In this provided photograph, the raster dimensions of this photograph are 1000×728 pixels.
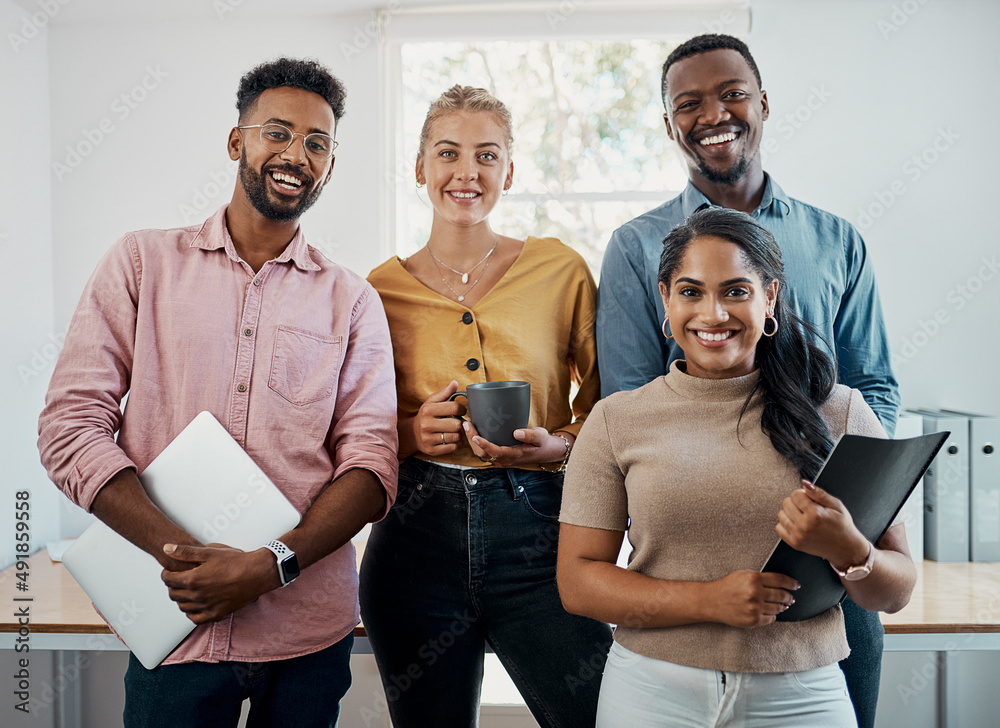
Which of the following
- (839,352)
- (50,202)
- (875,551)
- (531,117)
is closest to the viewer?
(875,551)

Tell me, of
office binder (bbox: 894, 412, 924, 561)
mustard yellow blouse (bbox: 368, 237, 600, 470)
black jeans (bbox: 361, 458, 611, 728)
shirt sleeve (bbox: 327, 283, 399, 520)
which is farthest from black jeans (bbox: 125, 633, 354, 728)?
office binder (bbox: 894, 412, 924, 561)

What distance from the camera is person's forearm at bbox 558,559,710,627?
1051 millimetres

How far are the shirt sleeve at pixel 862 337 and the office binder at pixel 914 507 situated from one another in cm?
91

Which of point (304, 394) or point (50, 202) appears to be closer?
point (304, 394)

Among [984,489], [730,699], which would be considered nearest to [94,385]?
[730,699]

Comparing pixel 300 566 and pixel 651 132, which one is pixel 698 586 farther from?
pixel 651 132

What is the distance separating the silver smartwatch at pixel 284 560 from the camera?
1177 millimetres

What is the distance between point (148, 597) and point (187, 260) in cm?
59

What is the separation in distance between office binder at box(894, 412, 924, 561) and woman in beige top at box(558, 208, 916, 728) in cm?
130

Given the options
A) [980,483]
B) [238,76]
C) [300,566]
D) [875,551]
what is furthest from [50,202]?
[980,483]

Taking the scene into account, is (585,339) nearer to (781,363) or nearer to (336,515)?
(781,363)

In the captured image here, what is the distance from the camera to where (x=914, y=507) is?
229 centimetres

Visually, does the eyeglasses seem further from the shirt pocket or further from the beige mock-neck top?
the beige mock-neck top

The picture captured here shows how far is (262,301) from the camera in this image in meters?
1.34
